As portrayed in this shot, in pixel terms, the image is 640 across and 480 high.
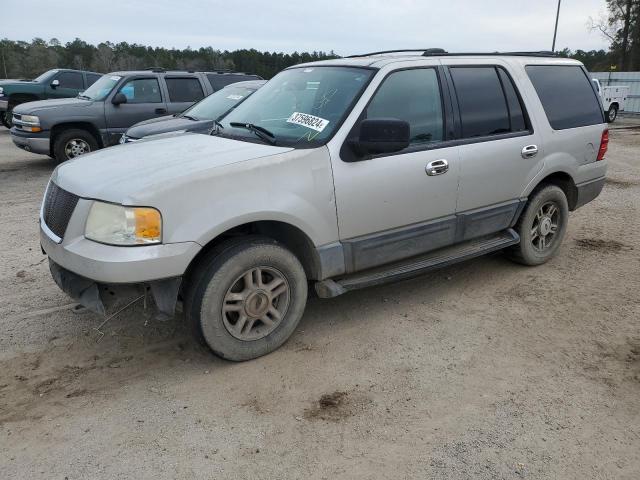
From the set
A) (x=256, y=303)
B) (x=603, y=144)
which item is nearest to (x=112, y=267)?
(x=256, y=303)

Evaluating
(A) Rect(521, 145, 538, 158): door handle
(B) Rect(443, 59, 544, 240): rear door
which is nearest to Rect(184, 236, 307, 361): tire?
(B) Rect(443, 59, 544, 240): rear door

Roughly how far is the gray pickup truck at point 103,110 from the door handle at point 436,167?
778 centimetres

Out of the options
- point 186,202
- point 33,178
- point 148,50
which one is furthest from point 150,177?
point 148,50

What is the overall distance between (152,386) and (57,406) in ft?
1.75

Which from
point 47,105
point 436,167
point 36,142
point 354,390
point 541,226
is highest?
point 47,105

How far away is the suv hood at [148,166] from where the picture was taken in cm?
309

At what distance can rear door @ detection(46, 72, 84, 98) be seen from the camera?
15148mm

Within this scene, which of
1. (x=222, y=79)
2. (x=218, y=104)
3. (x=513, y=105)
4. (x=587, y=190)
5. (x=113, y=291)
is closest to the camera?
(x=113, y=291)

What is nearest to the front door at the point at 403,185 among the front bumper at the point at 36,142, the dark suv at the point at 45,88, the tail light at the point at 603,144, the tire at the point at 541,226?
the tire at the point at 541,226

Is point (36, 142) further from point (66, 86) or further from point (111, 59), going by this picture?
point (111, 59)

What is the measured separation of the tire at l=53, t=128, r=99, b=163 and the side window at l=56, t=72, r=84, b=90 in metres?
6.01

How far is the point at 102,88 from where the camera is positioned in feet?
35.1

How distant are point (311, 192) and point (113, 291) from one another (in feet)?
4.54

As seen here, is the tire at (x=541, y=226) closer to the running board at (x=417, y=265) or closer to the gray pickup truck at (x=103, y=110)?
the running board at (x=417, y=265)
